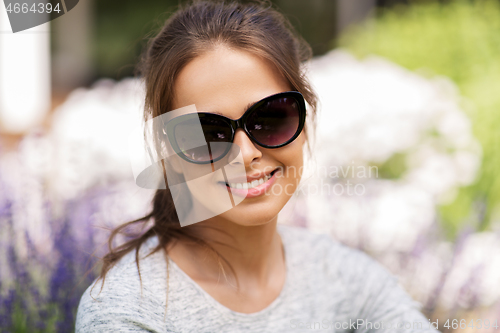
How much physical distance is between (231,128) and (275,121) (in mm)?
143

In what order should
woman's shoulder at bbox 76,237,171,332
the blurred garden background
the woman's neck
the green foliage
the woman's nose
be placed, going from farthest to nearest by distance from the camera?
the green foliage, the blurred garden background, the woman's neck, the woman's nose, woman's shoulder at bbox 76,237,171,332

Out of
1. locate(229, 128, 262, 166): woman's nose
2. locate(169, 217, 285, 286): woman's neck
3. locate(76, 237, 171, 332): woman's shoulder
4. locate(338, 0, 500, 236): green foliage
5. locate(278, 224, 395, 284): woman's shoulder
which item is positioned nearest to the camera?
locate(76, 237, 171, 332): woman's shoulder

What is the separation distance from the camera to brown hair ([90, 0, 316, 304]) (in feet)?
4.29

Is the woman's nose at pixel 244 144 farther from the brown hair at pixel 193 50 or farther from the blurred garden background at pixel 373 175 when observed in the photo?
the blurred garden background at pixel 373 175

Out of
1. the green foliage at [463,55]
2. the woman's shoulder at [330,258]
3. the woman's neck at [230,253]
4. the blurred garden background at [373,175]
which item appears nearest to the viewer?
the woman's neck at [230,253]

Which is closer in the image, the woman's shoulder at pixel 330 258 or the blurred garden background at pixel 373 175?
the woman's shoulder at pixel 330 258

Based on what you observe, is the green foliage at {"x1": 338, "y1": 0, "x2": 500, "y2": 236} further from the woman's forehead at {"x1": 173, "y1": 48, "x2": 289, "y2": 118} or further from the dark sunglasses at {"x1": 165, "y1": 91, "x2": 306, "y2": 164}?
the woman's forehead at {"x1": 173, "y1": 48, "x2": 289, "y2": 118}

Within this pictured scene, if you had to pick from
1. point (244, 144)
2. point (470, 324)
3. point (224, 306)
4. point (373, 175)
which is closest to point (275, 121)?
point (244, 144)

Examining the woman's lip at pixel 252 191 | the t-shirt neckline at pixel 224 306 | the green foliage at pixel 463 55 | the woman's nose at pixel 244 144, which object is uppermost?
the woman's nose at pixel 244 144

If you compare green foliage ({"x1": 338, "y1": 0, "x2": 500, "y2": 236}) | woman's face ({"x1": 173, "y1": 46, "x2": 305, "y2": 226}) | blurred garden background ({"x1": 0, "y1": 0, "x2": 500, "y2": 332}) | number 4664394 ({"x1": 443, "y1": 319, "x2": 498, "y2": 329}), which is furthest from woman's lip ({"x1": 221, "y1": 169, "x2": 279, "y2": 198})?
green foliage ({"x1": 338, "y1": 0, "x2": 500, "y2": 236})

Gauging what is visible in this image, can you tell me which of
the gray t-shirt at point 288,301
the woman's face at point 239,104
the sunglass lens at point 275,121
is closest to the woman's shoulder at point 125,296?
the gray t-shirt at point 288,301

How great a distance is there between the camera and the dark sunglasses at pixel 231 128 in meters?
1.24

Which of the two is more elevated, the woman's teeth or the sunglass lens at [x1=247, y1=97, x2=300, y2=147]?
the sunglass lens at [x1=247, y1=97, x2=300, y2=147]

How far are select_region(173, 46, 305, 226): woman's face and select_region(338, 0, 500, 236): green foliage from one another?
6.17 ft
